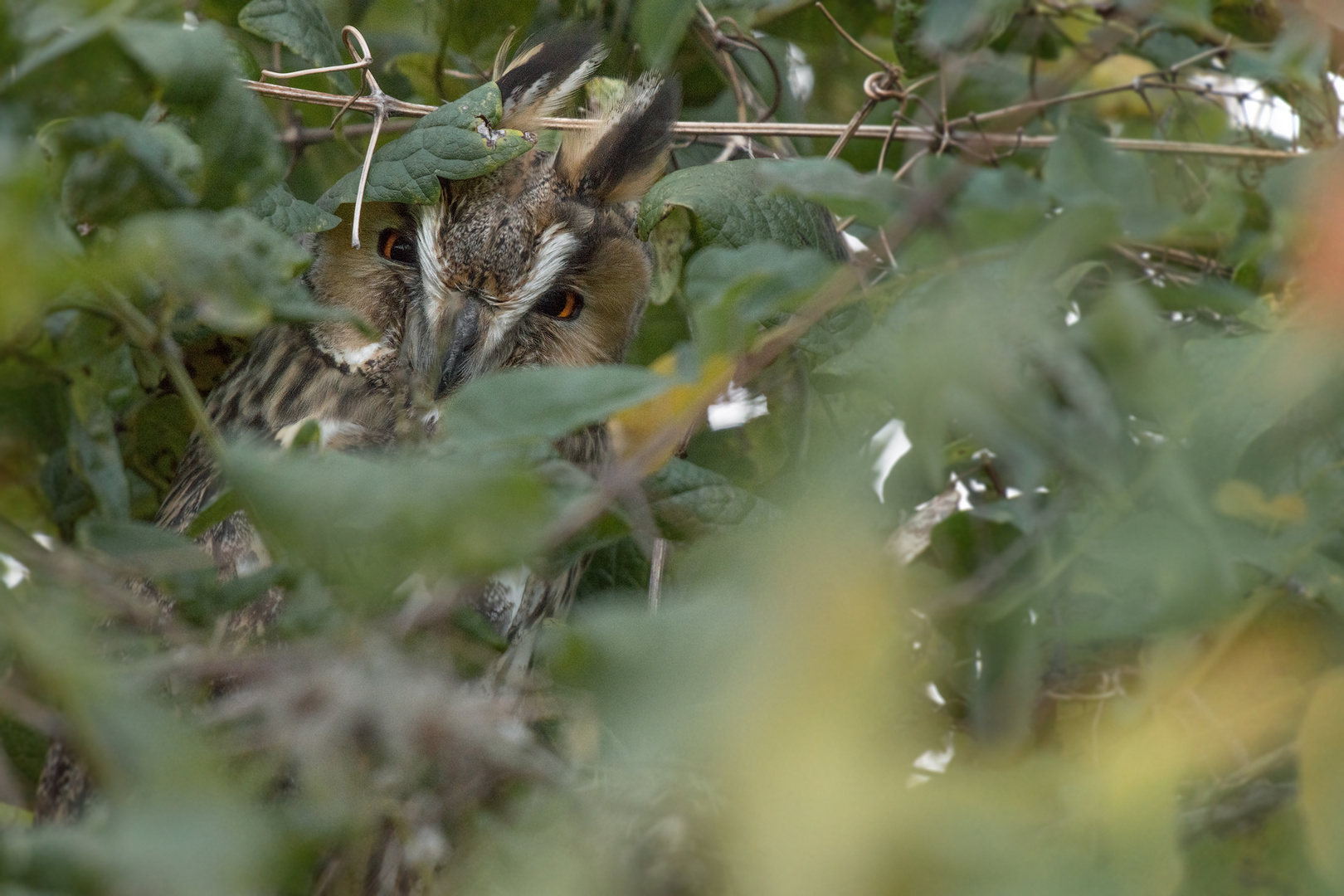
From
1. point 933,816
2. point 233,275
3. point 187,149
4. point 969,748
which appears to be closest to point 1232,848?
point 969,748

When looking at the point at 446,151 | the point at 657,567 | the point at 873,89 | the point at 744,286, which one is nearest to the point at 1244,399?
the point at 744,286

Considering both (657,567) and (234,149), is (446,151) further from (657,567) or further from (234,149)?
(657,567)

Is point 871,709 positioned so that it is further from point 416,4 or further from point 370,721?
point 416,4

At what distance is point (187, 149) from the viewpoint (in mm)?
791

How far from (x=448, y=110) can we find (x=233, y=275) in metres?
0.52

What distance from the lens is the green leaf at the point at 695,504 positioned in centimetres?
91

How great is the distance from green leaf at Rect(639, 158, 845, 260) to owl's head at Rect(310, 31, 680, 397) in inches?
16.6

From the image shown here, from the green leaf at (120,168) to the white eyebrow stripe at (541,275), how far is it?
0.88m

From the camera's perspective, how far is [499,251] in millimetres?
1640

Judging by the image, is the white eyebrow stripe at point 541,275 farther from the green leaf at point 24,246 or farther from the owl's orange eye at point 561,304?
the green leaf at point 24,246

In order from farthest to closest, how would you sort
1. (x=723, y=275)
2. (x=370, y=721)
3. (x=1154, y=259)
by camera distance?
1. (x=1154, y=259)
2. (x=723, y=275)
3. (x=370, y=721)

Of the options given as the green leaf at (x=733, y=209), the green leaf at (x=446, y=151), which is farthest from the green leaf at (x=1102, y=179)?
the green leaf at (x=446, y=151)

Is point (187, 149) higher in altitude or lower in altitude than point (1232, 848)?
higher

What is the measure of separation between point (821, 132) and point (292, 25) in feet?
1.90
